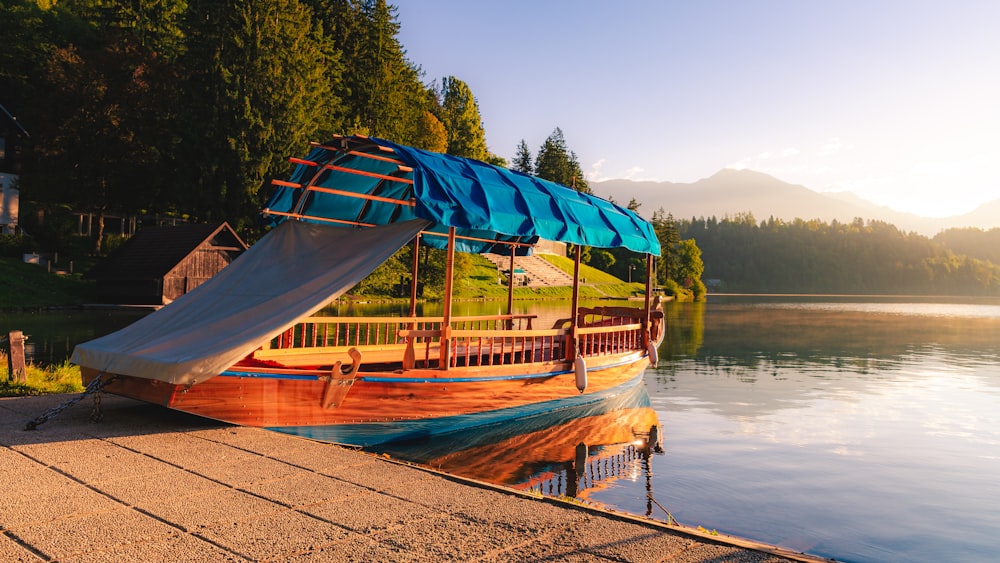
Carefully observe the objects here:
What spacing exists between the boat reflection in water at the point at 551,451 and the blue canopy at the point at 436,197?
3.82 metres

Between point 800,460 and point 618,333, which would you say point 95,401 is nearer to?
point 800,460

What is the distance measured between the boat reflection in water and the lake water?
4 cm

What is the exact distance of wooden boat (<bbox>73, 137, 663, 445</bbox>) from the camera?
32.0 ft

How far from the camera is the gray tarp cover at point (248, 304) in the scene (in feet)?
30.4

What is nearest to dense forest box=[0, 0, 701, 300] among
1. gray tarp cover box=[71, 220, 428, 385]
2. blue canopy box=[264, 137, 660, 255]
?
blue canopy box=[264, 137, 660, 255]

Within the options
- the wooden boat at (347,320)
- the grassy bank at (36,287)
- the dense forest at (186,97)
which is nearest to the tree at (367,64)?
the dense forest at (186,97)

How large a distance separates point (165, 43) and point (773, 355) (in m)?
54.4

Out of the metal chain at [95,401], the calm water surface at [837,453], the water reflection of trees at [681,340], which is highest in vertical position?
the metal chain at [95,401]

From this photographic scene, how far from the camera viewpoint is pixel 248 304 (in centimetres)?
1068

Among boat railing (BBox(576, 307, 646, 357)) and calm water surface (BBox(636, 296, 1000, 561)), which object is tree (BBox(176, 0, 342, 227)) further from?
boat railing (BBox(576, 307, 646, 357))

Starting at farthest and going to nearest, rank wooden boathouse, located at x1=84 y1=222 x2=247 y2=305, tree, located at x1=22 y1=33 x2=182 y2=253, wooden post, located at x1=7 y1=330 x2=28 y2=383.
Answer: tree, located at x1=22 y1=33 x2=182 y2=253 → wooden boathouse, located at x1=84 y1=222 x2=247 y2=305 → wooden post, located at x1=7 y1=330 x2=28 y2=383

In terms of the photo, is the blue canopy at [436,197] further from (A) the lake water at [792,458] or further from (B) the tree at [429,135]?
(B) the tree at [429,135]

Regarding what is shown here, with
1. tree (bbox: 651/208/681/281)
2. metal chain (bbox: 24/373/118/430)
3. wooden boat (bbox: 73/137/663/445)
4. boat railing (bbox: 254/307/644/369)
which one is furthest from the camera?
tree (bbox: 651/208/681/281)

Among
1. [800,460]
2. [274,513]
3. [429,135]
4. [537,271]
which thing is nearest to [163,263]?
[429,135]
